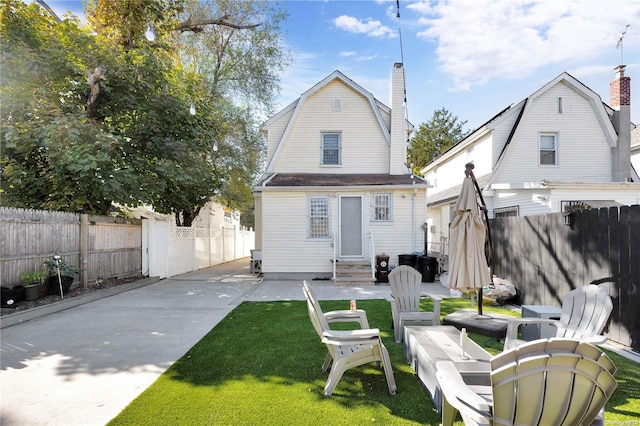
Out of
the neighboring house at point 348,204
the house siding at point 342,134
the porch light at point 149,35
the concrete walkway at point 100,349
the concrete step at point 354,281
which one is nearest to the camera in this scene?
the concrete walkway at point 100,349

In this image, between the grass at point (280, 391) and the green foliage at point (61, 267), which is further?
the green foliage at point (61, 267)

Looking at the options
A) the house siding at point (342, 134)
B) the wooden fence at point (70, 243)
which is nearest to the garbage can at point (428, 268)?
the house siding at point (342, 134)

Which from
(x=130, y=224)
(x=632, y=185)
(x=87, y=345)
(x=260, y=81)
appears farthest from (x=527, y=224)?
(x=260, y=81)

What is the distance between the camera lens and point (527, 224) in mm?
7902

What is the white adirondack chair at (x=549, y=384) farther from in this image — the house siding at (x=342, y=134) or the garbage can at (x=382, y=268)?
the house siding at (x=342, y=134)

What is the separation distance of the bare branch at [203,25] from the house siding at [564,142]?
14.0 metres

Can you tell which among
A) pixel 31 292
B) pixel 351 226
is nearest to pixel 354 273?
pixel 351 226

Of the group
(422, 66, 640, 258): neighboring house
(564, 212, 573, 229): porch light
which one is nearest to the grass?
(564, 212, 573, 229): porch light

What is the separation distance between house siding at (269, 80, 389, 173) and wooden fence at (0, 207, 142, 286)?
601 centimetres

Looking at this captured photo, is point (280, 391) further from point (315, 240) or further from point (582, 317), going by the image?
point (315, 240)

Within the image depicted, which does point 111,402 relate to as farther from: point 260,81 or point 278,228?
point 260,81

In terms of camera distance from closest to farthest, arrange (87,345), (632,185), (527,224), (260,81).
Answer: (87,345) < (527,224) < (632,185) < (260,81)

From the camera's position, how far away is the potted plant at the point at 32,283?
764 cm

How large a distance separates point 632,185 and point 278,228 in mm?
11678
